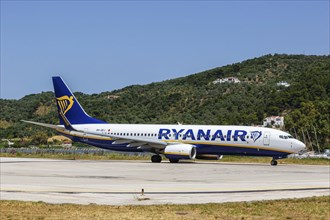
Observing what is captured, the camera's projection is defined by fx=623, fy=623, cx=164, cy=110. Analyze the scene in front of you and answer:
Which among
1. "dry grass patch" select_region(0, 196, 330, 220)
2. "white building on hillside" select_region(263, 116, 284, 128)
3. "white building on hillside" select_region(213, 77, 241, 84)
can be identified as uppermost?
"white building on hillside" select_region(213, 77, 241, 84)

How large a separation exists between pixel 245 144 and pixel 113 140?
13.2 metres

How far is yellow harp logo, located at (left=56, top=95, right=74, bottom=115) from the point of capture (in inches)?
2367

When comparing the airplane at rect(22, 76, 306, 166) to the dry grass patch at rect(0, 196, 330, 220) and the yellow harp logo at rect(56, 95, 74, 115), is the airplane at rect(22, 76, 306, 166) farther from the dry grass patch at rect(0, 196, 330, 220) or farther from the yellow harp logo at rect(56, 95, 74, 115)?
the dry grass patch at rect(0, 196, 330, 220)

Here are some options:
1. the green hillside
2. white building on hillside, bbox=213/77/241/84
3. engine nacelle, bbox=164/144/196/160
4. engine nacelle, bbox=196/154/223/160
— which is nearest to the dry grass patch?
engine nacelle, bbox=164/144/196/160

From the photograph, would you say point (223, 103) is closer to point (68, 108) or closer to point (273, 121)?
point (273, 121)

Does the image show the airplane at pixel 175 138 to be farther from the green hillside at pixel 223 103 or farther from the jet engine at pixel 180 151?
the green hillside at pixel 223 103

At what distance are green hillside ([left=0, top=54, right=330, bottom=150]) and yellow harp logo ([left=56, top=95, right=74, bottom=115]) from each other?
42597 millimetres

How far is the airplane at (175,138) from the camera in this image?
4944cm

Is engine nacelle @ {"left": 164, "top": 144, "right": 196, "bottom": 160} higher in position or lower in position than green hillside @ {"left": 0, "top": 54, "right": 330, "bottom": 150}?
lower

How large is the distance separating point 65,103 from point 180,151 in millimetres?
15349

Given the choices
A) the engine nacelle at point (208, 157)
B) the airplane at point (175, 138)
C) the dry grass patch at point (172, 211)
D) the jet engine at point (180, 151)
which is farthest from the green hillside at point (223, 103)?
the dry grass patch at point (172, 211)

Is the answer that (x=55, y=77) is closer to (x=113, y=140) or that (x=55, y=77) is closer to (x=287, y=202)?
(x=113, y=140)

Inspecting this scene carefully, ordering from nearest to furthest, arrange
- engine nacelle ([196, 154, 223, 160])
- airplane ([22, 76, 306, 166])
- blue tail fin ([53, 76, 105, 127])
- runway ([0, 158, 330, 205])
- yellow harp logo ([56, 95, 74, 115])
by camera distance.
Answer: runway ([0, 158, 330, 205]), airplane ([22, 76, 306, 166]), engine nacelle ([196, 154, 223, 160]), blue tail fin ([53, 76, 105, 127]), yellow harp logo ([56, 95, 74, 115])

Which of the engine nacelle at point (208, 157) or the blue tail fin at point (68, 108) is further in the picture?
the blue tail fin at point (68, 108)
